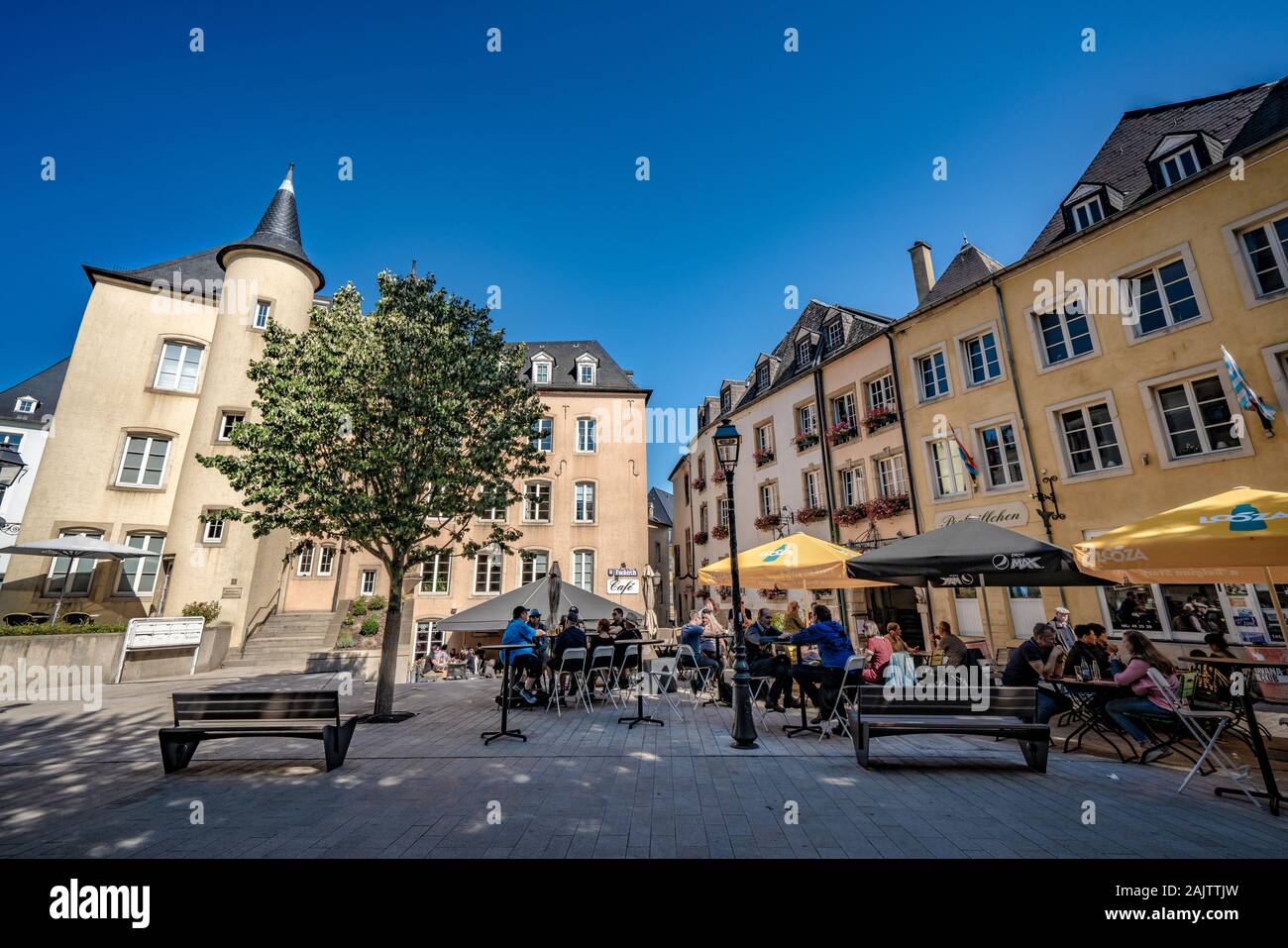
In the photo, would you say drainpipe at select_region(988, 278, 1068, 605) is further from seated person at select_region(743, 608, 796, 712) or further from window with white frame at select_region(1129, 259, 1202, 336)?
seated person at select_region(743, 608, 796, 712)

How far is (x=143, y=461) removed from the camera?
60.5 ft

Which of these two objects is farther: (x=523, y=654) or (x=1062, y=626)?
(x=1062, y=626)

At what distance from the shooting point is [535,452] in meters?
11.6

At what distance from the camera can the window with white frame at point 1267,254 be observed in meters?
10.7

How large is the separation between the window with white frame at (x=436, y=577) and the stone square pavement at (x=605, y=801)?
14.7 meters

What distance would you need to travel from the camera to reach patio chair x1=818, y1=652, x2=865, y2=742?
717 centimetres

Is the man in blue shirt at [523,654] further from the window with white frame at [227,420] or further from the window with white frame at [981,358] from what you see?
the window with white frame at [227,420]

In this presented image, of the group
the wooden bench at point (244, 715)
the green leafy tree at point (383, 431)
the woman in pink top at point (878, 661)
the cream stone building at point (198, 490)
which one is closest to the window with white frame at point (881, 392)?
the cream stone building at point (198, 490)

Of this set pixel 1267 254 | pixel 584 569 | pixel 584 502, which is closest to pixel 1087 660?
pixel 1267 254

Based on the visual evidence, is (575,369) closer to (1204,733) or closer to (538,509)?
(538,509)

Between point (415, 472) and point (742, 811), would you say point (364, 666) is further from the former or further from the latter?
point (742, 811)

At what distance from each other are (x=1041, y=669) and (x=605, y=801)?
6873 millimetres

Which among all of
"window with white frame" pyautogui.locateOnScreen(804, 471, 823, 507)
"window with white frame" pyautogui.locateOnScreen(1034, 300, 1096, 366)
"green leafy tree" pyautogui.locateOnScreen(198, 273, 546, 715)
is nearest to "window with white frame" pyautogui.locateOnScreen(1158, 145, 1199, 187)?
"window with white frame" pyautogui.locateOnScreen(1034, 300, 1096, 366)

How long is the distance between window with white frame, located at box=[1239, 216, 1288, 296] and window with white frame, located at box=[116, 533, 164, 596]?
30.4m
